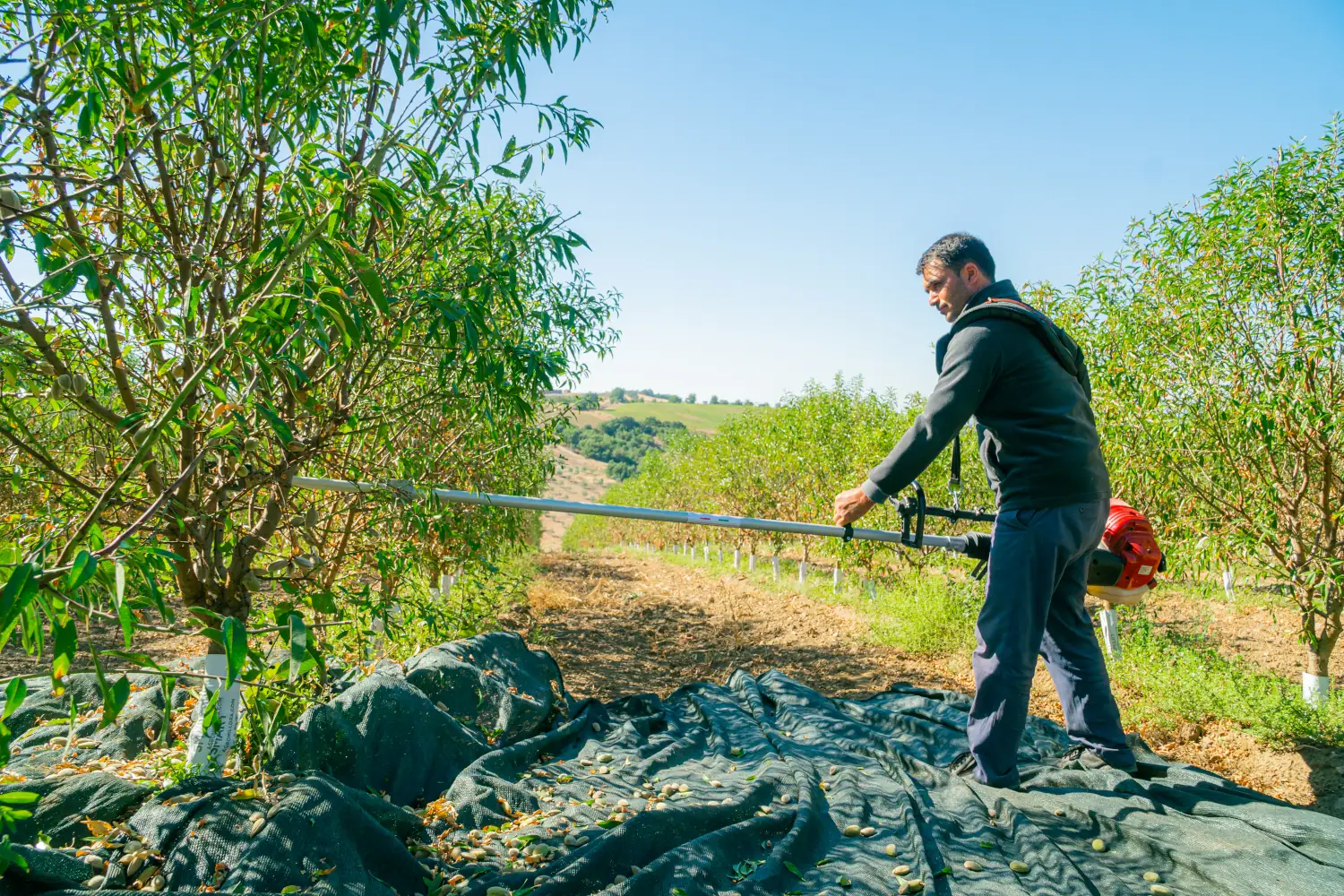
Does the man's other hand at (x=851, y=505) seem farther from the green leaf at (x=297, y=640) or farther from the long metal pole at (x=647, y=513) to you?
the green leaf at (x=297, y=640)

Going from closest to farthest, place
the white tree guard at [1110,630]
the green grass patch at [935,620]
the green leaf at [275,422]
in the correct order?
1. the green leaf at [275,422]
2. the white tree guard at [1110,630]
3. the green grass patch at [935,620]

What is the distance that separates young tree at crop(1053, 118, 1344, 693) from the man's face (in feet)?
6.80

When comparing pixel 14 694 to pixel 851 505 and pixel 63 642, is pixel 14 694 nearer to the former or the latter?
pixel 63 642

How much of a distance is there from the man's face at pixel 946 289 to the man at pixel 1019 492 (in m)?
0.14

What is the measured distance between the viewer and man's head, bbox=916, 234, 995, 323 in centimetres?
367

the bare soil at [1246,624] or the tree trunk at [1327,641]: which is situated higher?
the tree trunk at [1327,641]

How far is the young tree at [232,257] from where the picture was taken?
196 centimetres

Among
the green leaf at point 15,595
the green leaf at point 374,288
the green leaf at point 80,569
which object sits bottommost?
the green leaf at point 15,595

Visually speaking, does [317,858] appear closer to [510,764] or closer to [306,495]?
[510,764]

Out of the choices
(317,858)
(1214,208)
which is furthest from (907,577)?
(317,858)

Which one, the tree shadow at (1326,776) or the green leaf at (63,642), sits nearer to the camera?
the green leaf at (63,642)

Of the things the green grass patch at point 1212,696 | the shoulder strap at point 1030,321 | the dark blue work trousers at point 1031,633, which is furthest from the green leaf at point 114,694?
the green grass patch at point 1212,696

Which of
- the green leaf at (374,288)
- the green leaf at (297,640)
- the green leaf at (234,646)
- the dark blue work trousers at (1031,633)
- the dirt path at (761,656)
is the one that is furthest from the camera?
the dirt path at (761,656)

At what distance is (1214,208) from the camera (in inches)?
199
